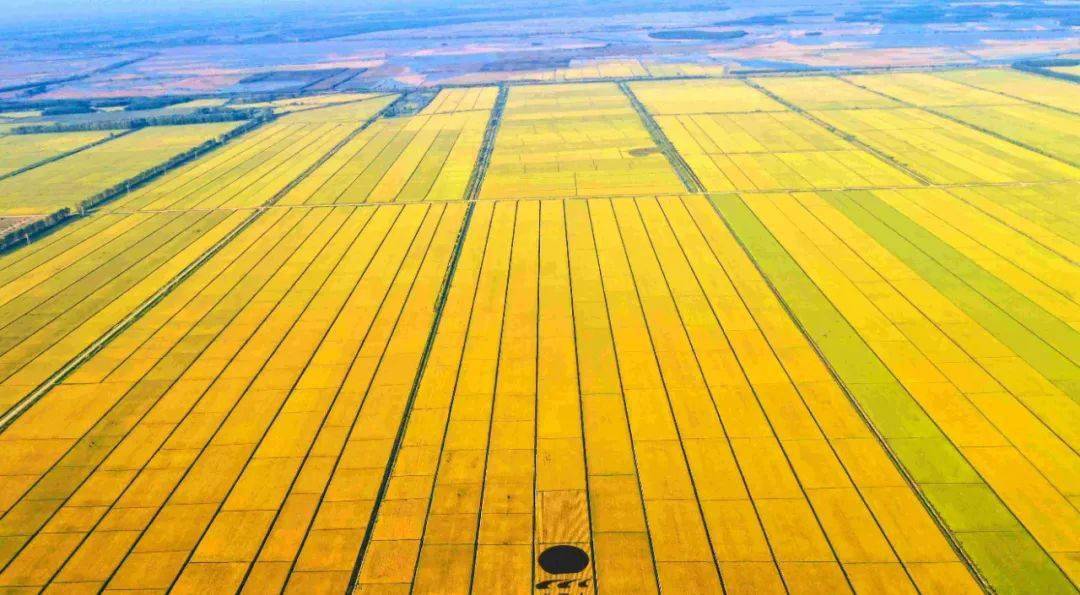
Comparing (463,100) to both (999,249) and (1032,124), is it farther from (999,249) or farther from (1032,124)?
(999,249)

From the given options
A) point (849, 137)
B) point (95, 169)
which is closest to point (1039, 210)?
point (849, 137)

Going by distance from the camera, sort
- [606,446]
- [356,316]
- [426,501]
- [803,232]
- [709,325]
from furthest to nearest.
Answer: [803,232] < [356,316] < [709,325] < [606,446] < [426,501]

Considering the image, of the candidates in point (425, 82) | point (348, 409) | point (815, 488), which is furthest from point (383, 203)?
point (425, 82)

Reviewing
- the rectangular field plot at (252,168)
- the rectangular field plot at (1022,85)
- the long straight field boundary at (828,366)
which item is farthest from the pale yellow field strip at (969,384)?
the rectangular field plot at (1022,85)

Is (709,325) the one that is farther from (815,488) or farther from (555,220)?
(555,220)

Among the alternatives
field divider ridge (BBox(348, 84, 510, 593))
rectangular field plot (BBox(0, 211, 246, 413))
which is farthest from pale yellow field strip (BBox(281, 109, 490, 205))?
rectangular field plot (BBox(0, 211, 246, 413))

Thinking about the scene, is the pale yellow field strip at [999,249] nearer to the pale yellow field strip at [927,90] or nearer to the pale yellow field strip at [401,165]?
the pale yellow field strip at [401,165]

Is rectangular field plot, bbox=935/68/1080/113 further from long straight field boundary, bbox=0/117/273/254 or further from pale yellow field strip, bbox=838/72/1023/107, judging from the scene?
long straight field boundary, bbox=0/117/273/254
